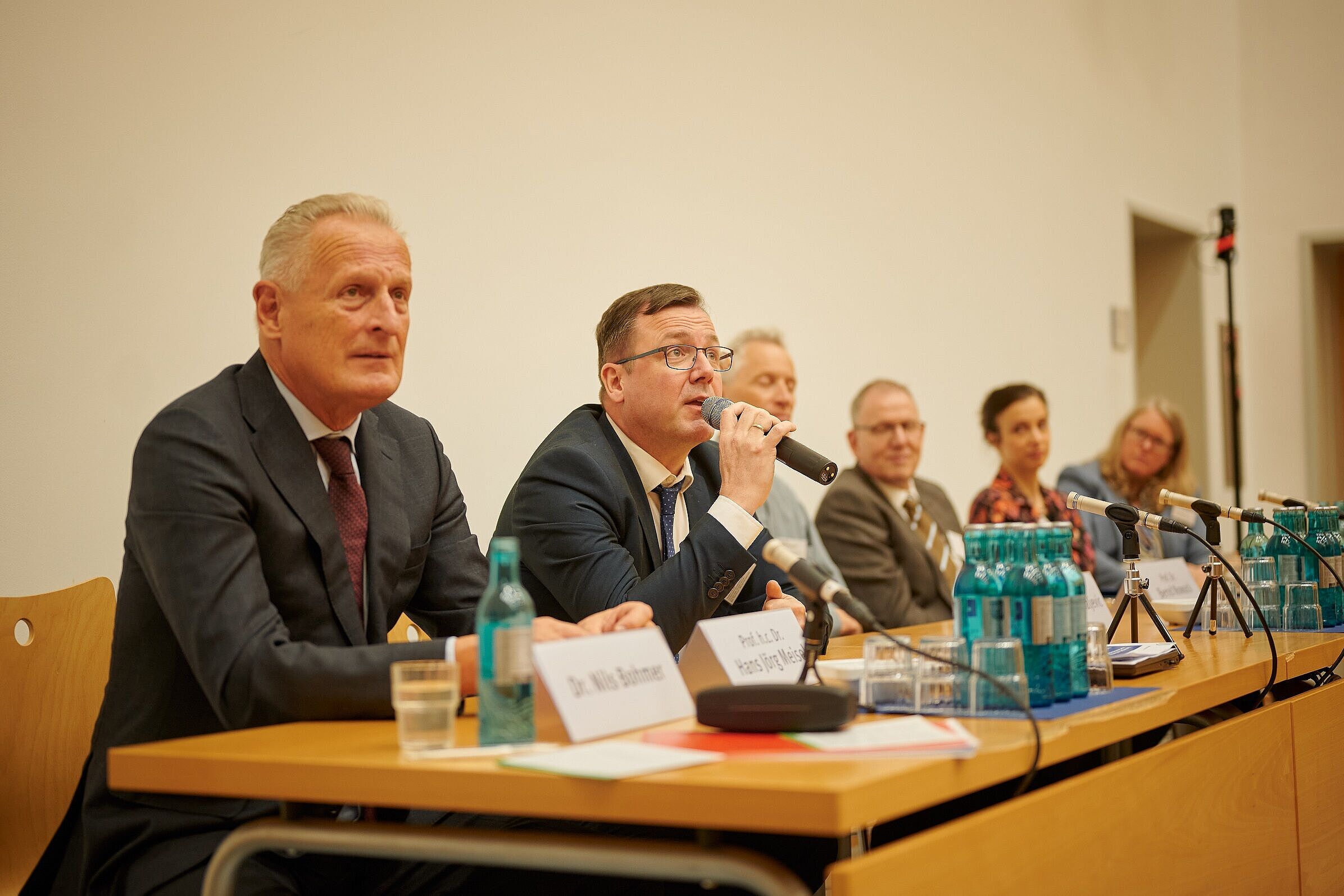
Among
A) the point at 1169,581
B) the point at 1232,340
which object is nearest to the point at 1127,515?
the point at 1169,581

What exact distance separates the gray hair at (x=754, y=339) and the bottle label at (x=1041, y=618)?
2401 mm

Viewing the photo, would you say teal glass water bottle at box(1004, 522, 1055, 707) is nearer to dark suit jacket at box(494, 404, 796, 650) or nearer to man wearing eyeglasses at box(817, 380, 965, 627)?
dark suit jacket at box(494, 404, 796, 650)

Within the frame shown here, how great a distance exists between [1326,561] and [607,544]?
5.04ft

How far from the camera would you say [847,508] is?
3.92 metres

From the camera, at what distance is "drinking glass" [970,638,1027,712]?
1.40m

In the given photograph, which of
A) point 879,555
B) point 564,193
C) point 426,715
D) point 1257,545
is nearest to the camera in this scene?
point 426,715

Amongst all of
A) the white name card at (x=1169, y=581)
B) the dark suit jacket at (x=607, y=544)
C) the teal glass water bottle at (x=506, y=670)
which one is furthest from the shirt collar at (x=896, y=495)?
the teal glass water bottle at (x=506, y=670)

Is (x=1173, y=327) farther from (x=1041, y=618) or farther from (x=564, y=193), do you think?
(x=1041, y=618)

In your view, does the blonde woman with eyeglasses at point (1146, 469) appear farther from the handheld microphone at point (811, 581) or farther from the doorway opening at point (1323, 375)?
the handheld microphone at point (811, 581)

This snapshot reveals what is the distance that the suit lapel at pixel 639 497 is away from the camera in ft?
7.23

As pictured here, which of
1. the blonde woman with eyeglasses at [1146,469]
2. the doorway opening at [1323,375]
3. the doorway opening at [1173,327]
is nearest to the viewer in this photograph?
the blonde woman with eyeglasses at [1146,469]

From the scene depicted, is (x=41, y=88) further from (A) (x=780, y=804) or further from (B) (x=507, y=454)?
(A) (x=780, y=804)

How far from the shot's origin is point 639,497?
88.6 inches

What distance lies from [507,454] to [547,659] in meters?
2.15
